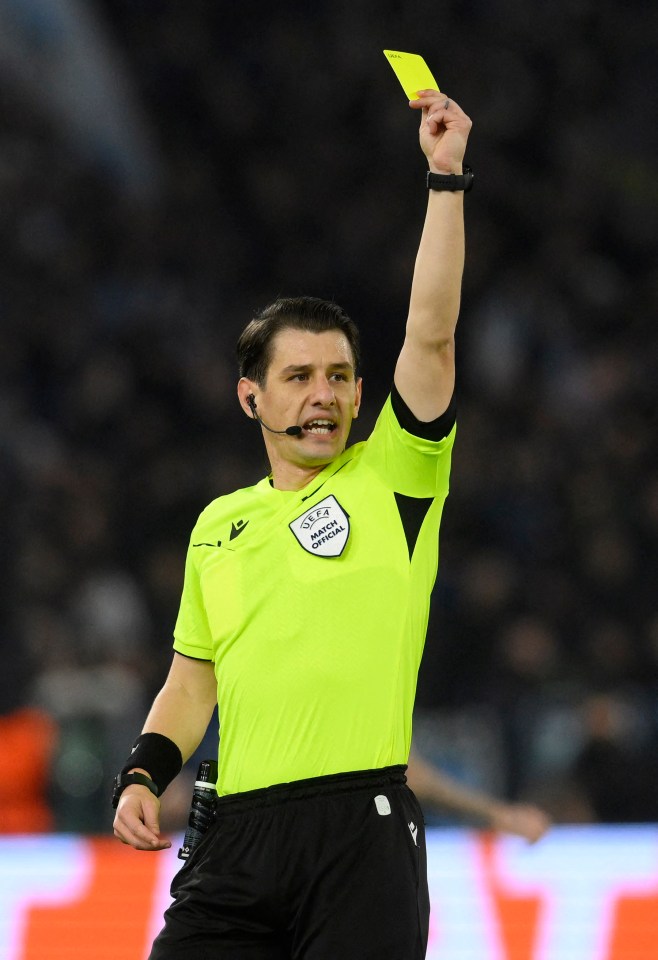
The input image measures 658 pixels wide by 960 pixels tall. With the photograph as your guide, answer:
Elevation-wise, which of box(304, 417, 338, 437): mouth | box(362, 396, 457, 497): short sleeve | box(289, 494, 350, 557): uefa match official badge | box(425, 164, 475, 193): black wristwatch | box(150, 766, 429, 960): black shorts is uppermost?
box(425, 164, 475, 193): black wristwatch

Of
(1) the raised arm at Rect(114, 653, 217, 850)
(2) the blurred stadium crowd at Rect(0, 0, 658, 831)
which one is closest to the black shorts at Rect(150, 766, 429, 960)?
(1) the raised arm at Rect(114, 653, 217, 850)

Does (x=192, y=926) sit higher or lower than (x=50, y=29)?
lower

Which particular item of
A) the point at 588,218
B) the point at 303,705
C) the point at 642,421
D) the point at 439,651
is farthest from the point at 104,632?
the point at 303,705

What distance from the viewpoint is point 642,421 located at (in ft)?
31.2

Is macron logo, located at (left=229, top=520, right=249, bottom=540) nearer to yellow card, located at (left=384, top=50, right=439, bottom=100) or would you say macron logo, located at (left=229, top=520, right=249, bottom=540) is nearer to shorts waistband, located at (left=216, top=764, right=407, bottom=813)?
shorts waistband, located at (left=216, top=764, right=407, bottom=813)

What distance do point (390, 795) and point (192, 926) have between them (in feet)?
1.52

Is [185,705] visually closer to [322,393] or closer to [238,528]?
[238,528]

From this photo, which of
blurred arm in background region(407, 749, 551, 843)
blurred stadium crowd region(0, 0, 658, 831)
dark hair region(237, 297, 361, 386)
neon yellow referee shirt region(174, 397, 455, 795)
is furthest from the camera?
blurred stadium crowd region(0, 0, 658, 831)

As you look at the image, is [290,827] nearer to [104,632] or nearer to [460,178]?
[460,178]

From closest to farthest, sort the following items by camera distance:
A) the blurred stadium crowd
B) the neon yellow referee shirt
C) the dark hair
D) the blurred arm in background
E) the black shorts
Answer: the black shorts → the neon yellow referee shirt → the dark hair → the blurred arm in background → the blurred stadium crowd

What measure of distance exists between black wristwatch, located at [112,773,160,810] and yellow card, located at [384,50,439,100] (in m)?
1.52

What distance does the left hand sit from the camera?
302cm

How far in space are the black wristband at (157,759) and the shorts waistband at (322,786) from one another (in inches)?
12.1

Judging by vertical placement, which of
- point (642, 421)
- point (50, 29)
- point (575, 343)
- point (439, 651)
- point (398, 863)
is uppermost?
point (50, 29)
